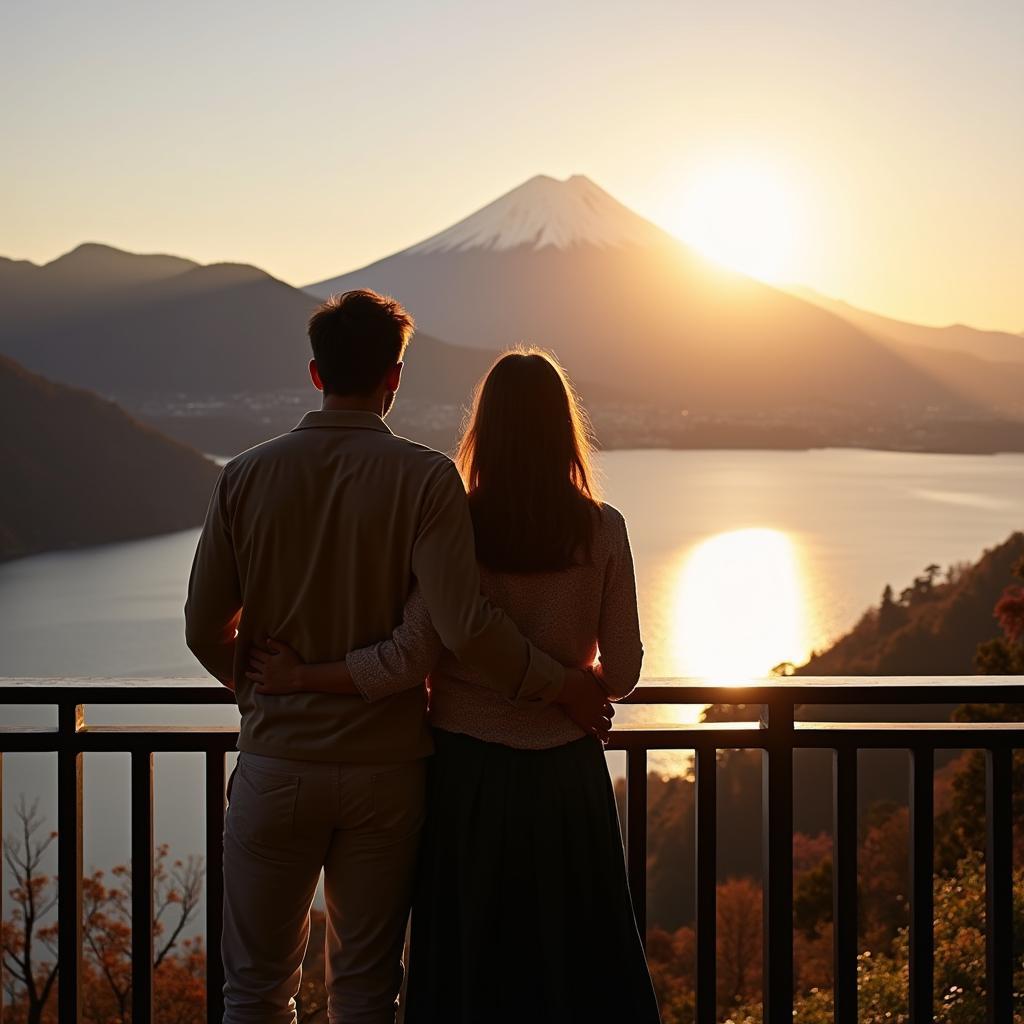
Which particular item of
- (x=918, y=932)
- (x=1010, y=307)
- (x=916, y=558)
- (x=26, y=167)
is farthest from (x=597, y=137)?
(x=918, y=932)

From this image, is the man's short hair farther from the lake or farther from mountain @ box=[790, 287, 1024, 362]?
mountain @ box=[790, 287, 1024, 362]

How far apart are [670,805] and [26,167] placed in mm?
61612

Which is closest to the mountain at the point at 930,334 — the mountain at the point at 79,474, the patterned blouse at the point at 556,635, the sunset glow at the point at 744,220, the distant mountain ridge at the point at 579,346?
the distant mountain ridge at the point at 579,346

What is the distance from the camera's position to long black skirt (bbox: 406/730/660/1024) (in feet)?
4.80

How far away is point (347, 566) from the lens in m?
1.38

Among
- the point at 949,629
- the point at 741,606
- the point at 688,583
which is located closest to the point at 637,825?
the point at 949,629

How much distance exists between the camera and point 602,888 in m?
1.50

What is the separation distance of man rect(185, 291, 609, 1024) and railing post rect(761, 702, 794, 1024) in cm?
41

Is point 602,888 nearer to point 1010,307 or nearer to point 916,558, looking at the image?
point 916,558

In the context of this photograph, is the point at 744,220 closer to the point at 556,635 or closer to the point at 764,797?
the point at 764,797

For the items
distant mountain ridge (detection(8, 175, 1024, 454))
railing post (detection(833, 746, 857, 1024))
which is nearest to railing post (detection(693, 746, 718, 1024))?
railing post (detection(833, 746, 857, 1024))

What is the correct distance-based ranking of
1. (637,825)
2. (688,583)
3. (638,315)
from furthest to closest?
(638,315) → (688,583) → (637,825)

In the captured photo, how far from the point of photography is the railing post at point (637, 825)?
1706mm

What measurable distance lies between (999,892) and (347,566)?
3.80 feet
